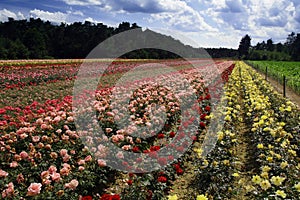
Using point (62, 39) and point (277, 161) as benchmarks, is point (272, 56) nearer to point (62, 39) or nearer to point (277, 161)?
point (62, 39)

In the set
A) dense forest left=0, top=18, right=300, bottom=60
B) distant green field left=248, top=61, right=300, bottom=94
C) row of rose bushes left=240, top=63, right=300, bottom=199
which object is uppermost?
dense forest left=0, top=18, right=300, bottom=60

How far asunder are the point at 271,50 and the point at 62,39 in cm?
8826

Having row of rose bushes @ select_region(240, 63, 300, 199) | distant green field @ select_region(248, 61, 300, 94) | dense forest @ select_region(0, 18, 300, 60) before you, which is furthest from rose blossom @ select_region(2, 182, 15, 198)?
dense forest @ select_region(0, 18, 300, 60)

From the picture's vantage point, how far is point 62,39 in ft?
173

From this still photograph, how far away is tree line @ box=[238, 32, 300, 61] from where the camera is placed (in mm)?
88688

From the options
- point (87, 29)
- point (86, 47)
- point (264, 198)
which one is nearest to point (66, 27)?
point (87, 29)

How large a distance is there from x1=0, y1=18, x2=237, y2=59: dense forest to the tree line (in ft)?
143

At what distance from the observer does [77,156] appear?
4.73 meters

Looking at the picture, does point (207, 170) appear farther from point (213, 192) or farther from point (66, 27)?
point (66, 27)

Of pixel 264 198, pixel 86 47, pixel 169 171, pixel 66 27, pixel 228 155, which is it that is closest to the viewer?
pixel 264 198

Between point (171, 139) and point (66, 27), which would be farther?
point (66, 27)

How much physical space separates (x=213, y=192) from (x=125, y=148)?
128 centimetres

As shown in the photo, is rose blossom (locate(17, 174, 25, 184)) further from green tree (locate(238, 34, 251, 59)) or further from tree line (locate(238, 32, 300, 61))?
green tree (locate(238, 34, 251, 59))

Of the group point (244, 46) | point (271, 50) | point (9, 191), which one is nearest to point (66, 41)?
point (9, 191)
